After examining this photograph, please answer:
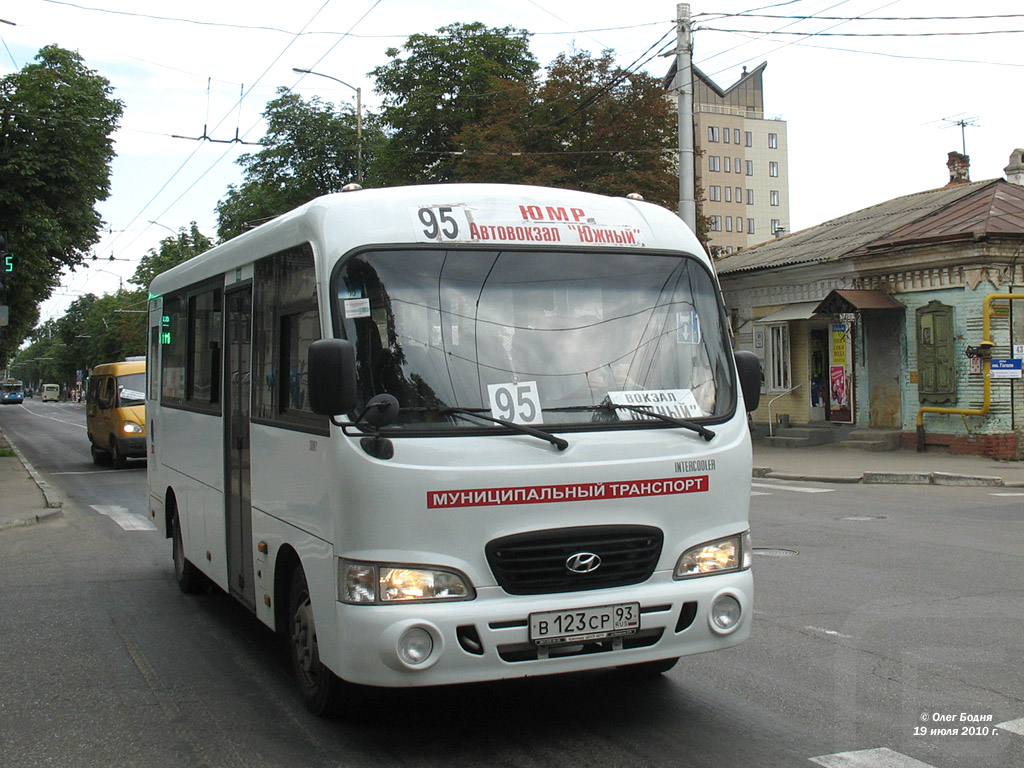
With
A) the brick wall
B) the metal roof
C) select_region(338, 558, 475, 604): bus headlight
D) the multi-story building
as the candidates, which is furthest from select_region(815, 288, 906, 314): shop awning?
the multi-story building

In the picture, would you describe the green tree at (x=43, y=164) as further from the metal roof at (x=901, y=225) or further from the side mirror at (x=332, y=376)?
the side mirror at (x=332, y=376)

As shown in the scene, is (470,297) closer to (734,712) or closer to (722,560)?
(722,560)

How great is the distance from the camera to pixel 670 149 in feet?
102

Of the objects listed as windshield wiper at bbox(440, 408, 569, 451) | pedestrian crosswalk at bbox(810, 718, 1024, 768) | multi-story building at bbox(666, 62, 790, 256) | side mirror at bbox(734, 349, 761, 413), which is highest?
multi-story building at bbox(666, 62, 790, 256)

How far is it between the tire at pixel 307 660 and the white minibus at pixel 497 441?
18mm

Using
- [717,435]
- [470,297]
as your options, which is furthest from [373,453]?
[717,435]

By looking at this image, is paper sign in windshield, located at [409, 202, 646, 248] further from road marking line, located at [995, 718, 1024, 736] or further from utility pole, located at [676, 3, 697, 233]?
utility pole, located at [676, 3, 697, 233]

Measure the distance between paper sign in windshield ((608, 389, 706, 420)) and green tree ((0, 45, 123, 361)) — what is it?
65.5ft

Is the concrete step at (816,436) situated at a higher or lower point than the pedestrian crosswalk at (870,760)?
higher

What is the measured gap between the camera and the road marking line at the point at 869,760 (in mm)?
4445

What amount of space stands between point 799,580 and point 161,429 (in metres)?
5.44

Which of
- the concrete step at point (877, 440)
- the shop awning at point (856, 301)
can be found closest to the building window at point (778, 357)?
the shop awning at point (856, 301)

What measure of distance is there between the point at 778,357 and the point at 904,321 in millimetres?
5130

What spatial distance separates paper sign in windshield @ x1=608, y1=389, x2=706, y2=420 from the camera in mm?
4980
